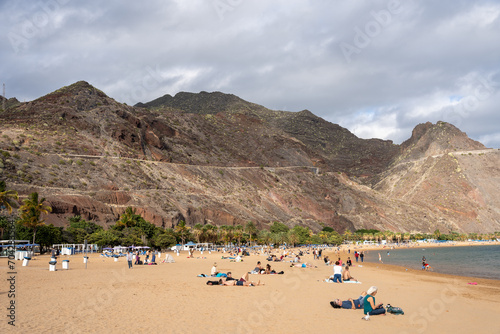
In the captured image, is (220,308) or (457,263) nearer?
(220,308)

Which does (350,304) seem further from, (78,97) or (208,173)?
(78,97)

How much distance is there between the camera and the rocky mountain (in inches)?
3351

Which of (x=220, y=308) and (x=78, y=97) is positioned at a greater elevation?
(x=78, y=97)

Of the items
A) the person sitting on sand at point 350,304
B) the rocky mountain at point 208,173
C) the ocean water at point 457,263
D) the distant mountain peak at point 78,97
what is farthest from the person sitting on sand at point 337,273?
the distant mountain peak at point 78,97

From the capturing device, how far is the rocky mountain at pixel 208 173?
85.1 metres

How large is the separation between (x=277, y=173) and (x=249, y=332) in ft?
443

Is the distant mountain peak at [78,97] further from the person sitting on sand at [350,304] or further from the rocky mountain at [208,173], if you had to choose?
the person sitting on sand at [350,304]

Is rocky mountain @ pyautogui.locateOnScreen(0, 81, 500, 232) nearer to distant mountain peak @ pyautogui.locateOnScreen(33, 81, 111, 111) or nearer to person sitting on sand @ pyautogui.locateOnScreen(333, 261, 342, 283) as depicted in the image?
distant mountain peak @ pyautogui.locateOnScreen(33, 81, 111, 111)

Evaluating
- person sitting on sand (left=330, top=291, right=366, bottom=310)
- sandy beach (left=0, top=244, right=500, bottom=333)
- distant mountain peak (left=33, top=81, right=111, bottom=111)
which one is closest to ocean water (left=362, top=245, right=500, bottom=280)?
sandy beach (left=0, top=244, right=500, bottom=333)

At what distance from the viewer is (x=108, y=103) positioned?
128 m

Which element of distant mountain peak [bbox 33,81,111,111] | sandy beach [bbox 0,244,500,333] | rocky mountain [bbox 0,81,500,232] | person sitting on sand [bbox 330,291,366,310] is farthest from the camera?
distant mountain peak [bbox 33,81,111,111]

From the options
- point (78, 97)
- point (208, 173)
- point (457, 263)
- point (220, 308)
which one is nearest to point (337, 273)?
point (220, 308)

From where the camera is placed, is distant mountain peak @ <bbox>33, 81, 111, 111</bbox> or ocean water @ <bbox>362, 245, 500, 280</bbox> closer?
ocean water @ <bbox>362, 245, 500, 280</bbox>

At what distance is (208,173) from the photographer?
12119 cm
